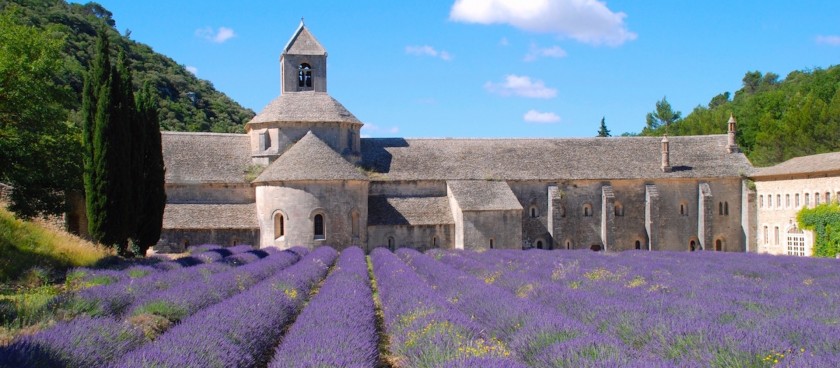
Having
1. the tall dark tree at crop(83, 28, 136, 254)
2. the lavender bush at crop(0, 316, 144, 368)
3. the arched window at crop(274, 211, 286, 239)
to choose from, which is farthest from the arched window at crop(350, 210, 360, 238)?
the lavender bush at crop(0, 316, 144, 368)

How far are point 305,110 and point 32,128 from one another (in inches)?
707

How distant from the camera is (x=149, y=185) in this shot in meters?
30.9

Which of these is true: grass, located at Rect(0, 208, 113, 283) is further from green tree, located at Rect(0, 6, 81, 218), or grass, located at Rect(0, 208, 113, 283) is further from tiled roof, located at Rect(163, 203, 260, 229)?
tiled roof, located at Rect(163, 203, 260, 229)

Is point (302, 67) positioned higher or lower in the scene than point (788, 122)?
higher

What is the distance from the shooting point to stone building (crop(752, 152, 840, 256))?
1437 inches

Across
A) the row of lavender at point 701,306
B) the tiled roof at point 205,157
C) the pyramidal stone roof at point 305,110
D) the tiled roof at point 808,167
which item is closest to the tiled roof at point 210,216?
the tiled roof at point 205,157

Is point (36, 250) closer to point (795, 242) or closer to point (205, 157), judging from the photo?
point (205, 157)

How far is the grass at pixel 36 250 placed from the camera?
68.4ft

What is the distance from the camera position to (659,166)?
43.8 metres

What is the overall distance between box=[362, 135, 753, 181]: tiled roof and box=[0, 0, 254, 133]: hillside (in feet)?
94.0

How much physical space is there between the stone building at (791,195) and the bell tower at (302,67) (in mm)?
25709

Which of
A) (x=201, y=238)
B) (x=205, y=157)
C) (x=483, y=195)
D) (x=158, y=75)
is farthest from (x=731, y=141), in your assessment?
(x=158, y=75)

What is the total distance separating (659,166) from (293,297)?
1289 inches

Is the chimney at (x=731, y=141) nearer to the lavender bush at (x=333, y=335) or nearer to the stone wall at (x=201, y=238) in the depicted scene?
the stone wall at (x=201, y=238)
